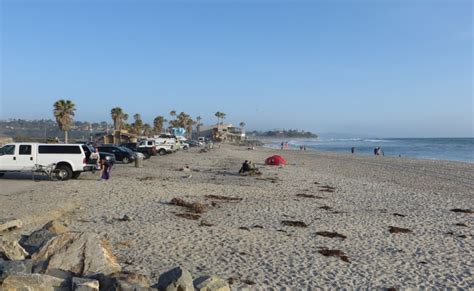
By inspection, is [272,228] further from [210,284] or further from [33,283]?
[33,283]

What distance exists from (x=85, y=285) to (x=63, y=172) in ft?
55.6

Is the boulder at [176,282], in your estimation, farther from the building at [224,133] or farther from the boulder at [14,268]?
the building at [224,133]

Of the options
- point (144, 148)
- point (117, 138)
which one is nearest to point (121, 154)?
point (144, 148)

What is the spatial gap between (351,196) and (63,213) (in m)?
12.0

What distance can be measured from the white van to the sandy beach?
0.80 m

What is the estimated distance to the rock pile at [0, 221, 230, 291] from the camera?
20.0 feet

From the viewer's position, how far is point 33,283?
6074 millimetres

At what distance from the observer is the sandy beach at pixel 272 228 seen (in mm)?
8672

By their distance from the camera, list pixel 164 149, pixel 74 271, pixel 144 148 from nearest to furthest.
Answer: pixel 74 271
pixel 144 148
pixel 164 149

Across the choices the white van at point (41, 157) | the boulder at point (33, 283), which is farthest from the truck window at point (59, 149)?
the boulder at point (33, 283)

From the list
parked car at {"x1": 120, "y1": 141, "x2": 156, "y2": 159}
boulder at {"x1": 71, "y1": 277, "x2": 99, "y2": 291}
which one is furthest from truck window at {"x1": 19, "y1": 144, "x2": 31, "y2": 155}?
parked car at {"x1": 120, "y1": 141, "x2": 156, "y2": 159}

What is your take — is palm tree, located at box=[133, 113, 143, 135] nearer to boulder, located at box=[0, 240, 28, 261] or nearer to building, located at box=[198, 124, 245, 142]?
building, located at box=[198, 124, 245, 142]

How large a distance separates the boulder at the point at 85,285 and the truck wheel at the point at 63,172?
54.8ft

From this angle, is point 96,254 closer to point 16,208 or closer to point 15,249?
point 15,249
